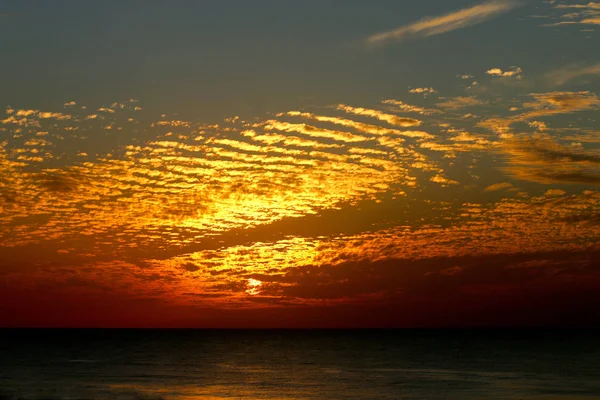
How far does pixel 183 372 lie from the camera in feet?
278

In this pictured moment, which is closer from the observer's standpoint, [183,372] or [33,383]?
[33,383]

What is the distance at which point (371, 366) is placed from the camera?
97.3m

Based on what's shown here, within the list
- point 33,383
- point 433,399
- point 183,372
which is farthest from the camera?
point 183,372

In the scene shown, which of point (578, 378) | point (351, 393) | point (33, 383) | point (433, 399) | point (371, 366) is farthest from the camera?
point (371, 366)

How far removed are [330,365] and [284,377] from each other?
2317cm

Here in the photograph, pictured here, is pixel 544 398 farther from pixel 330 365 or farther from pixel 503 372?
pixel 330 365

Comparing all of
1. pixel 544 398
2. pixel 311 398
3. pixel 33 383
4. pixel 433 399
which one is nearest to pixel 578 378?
pixel 544 398

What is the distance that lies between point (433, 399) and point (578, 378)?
91.4ft

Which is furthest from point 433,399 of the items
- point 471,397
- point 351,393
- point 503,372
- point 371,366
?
point 371,366

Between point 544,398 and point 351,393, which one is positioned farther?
point 351,393

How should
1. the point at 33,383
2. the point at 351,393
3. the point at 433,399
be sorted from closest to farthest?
the point at 433,399 < the point at 351,393 < the point at 33,383

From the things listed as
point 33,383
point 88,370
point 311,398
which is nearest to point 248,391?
point 311,398

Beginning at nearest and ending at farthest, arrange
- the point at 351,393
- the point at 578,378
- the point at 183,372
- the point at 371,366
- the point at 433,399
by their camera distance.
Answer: the point at 433,399
the point at 351,393
the point at 578,378
the point at 183,372
the point at 371,366

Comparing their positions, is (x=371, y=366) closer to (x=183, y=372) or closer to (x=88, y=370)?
(x=183, y=372)
